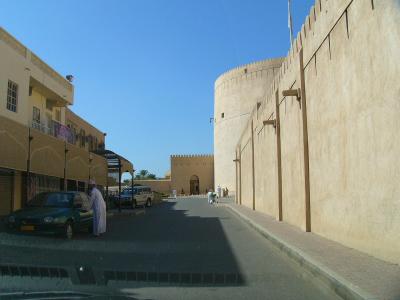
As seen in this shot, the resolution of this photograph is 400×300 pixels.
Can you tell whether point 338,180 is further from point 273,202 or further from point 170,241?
point 273,202

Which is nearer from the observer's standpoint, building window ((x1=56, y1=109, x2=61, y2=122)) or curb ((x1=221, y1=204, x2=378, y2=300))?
curb ((x1=221, y1=204, x2=378, y2=300))

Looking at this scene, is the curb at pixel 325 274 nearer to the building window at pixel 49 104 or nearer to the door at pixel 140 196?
the building window at pixel 49 104

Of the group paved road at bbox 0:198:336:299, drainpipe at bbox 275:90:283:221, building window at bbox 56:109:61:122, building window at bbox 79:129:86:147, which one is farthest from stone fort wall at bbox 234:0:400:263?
building window at bbox 79:129:86:147

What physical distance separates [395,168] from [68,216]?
1052 cm

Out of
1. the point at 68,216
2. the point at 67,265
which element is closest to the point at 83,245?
the point at 68,216

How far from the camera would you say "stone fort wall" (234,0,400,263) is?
9.32m

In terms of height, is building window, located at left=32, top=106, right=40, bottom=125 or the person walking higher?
building window, located at left=32, top=106, right=40, bottom=125

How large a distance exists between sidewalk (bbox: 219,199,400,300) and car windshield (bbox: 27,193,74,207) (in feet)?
22.9

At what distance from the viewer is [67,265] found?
10.8 metres

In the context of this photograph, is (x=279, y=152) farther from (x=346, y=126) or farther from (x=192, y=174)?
(x=192, y=174)

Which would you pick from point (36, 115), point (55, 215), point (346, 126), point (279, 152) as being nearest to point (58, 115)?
point (36, 115)

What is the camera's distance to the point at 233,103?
243 ft

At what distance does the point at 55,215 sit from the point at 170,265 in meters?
6.28

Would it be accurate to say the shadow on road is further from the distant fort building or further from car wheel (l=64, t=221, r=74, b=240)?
the distant fort building
